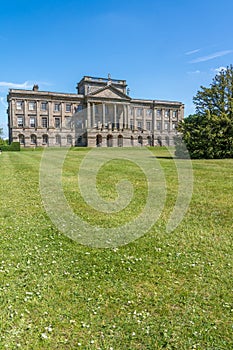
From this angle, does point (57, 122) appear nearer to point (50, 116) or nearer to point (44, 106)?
point (50, 116)

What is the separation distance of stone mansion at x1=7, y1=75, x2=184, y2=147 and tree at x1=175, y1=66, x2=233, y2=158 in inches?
1637

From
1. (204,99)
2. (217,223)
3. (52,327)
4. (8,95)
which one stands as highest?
(8,95)

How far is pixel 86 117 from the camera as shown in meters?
66.8

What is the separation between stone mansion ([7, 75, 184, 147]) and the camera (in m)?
61.7

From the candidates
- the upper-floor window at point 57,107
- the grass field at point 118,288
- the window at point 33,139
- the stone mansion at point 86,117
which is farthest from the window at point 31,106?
the grass field at point 118,288

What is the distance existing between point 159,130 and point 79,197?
→ 2807 inches

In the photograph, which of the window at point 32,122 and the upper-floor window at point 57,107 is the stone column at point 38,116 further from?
the upper-floor window at point 57,107

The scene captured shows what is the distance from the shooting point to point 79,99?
6700 cm

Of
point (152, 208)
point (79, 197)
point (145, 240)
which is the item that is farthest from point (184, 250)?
point (79, 197)

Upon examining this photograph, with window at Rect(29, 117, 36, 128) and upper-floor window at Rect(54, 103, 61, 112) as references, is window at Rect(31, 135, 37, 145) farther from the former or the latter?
upper-floor window at Rect(54, 103, 61, 112)

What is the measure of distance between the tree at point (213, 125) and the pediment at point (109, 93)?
45437 mm

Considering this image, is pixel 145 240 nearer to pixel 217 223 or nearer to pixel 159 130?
pixel 217 223

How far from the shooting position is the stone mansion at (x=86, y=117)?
61.7m

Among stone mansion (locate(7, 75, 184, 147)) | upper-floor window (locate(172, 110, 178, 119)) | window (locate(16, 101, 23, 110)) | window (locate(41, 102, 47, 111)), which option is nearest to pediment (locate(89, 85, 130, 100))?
stone mansion (locate(7, 75, 184, 147))
